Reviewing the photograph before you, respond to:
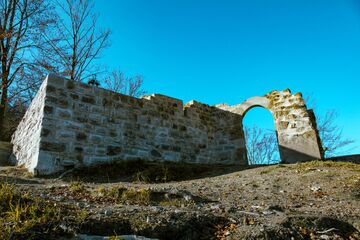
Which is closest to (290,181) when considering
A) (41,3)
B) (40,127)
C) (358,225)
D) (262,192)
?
(262,192)

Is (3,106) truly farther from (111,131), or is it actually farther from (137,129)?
(137,129)

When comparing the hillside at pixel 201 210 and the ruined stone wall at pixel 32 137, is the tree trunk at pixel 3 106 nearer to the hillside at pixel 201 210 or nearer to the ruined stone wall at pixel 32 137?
the ruined stone wall at pixel 32 137

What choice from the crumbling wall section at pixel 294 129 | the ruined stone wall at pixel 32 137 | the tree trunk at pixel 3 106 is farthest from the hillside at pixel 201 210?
the tree trunk at pixel 3 106

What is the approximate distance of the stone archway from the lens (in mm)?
7859

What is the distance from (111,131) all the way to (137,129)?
0.73m

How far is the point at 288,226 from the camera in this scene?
245 cm

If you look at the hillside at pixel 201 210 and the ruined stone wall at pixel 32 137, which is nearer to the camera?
the hillside at pixel 201 210

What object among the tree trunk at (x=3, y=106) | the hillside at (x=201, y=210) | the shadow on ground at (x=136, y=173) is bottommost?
the hillside at (x=201, y=210)

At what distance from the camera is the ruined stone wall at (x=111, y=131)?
573 centimetres

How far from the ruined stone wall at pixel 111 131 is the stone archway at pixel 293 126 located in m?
1.19

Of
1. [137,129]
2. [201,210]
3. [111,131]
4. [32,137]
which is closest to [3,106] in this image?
[32,137]

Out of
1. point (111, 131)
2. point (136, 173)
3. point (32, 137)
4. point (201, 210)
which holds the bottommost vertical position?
point (201, 210)

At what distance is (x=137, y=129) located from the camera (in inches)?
278

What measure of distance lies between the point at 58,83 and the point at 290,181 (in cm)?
499
